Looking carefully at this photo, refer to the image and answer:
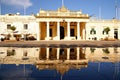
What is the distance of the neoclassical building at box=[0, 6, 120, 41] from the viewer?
48531 mm

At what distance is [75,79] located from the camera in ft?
20.0

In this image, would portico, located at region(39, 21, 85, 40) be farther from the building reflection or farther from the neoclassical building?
the building reflection

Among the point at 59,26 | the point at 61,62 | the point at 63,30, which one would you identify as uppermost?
the point at 59,26

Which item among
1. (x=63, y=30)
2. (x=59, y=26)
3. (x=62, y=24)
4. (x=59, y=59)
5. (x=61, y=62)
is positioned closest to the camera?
(x=61, y=62)

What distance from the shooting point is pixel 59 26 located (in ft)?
161

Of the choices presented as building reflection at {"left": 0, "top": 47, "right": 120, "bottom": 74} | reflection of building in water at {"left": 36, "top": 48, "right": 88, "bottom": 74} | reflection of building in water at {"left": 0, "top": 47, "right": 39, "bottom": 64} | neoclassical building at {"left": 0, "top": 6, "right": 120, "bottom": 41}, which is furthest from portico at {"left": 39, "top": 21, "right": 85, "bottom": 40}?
reflection of building in water at {"left": 36, "top": 48, "right": 88, "bottom": 74}

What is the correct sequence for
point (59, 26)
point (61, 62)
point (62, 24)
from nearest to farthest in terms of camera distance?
point (61, 62) → point (59, 26) → point (62, 24)

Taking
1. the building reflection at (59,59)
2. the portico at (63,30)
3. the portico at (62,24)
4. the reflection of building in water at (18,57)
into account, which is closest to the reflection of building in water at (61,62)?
the building reflection at (59,59)

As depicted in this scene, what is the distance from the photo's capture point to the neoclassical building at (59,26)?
159 feet

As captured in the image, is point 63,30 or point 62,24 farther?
point 63,30

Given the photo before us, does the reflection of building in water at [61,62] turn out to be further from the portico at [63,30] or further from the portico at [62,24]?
the portico at [63,30]

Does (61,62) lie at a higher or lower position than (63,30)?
lower

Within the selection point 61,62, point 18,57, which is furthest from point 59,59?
point 18,57

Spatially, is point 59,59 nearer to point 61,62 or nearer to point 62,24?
point 61,62
